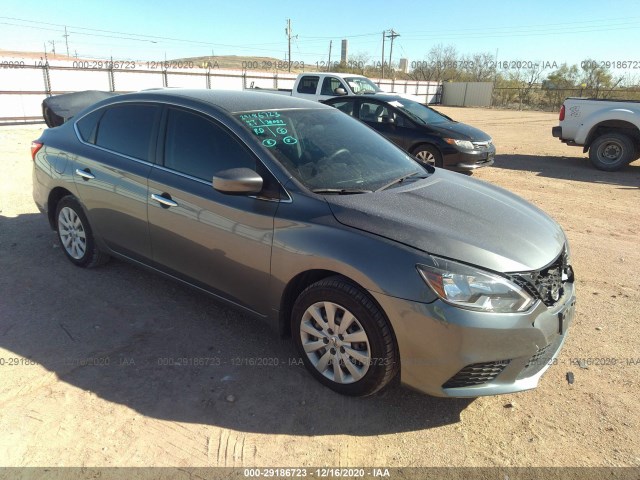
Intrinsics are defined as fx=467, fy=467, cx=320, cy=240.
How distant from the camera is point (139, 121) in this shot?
12.6ft

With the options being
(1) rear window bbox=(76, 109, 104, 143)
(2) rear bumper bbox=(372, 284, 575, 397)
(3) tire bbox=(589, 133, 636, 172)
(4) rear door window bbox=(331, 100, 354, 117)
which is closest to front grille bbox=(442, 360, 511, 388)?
(2) rear bumper bbox=(372, 284, 575, 397)

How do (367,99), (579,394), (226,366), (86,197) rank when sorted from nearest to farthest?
(579,394) < (226,366) < (86,197) < (367,99)

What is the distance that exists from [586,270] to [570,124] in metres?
7.32

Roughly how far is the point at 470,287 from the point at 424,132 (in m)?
7.14

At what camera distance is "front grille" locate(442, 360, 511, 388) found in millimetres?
2447

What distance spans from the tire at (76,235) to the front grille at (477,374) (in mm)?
3406

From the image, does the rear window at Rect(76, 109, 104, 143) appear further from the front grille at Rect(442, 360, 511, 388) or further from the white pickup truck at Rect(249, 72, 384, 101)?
the white pickup truck at Rect(249, 72, 384, 101)

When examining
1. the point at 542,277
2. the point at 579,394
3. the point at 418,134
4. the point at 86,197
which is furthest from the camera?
the point at 418,134

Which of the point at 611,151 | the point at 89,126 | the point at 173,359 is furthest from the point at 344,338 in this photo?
the point at 611,151

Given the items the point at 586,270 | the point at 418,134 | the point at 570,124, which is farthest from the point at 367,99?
the point at 586,270

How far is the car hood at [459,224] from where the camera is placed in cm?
252

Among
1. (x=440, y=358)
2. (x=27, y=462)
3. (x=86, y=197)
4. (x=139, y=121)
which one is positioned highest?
(x=139, y=121)

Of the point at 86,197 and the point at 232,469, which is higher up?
the point at 86,197

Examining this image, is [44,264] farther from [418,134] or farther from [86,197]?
[418,134]
